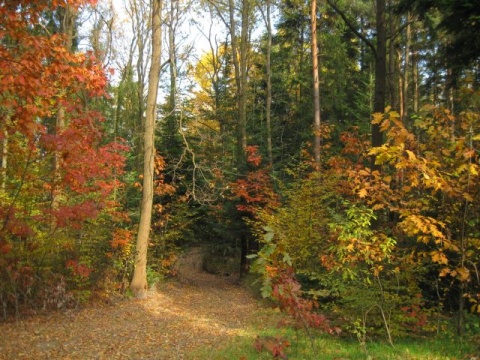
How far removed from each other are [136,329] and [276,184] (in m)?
9.36

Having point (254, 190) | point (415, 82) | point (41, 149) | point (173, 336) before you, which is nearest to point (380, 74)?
point (254, 190)

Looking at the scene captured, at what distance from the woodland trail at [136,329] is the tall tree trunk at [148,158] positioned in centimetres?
76

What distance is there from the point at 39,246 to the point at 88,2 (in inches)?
240

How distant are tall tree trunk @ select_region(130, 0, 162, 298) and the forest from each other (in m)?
0.04

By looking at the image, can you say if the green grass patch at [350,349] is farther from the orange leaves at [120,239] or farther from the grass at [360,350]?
the orange leaves at [120,239]

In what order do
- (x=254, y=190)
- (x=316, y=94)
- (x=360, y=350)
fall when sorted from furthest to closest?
(x=316, y=94)
(x=254, y=190)
(x=360, y=350)

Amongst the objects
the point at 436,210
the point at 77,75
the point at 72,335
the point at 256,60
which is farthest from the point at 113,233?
the point at 256,60

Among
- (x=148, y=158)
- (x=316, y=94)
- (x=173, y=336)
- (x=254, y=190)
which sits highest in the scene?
(x=316, y=94)

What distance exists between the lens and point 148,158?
41.5 ft

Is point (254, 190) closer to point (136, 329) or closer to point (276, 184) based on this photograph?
point (276, 184)

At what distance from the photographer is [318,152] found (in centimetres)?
1546

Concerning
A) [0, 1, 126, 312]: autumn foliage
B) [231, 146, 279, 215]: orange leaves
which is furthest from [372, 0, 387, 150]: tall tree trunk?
[0, 1, 126, 312]: autumn foliage

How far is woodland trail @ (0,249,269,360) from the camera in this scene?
23.9 ft

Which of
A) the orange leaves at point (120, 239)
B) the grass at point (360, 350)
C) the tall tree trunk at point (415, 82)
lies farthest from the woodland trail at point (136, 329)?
the tall tree trunk at point (415, 82)
